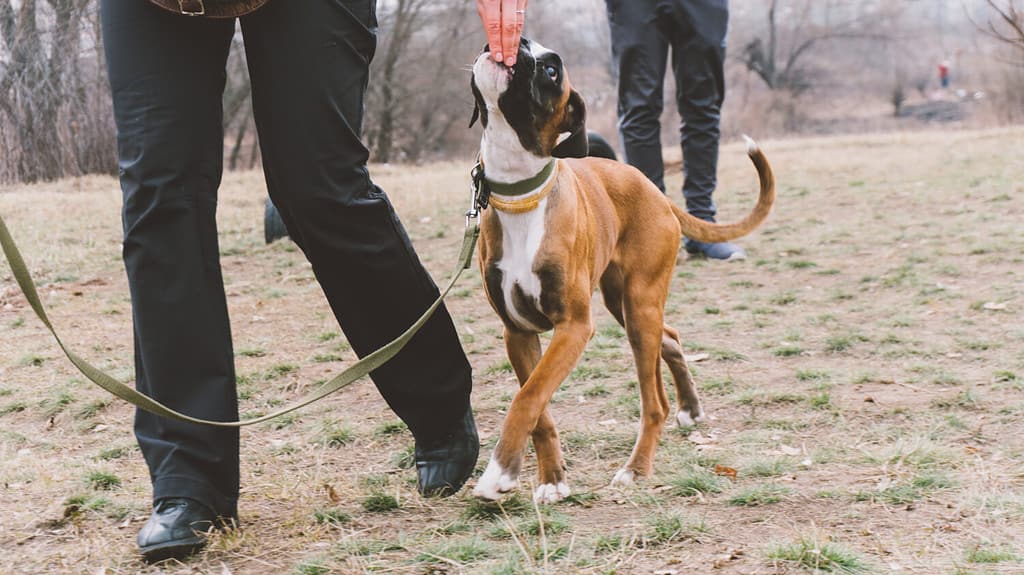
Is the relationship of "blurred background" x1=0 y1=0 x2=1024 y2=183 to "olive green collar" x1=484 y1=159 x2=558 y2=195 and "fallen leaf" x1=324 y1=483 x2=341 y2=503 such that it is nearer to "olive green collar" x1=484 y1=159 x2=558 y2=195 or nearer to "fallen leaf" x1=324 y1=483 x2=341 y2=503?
"olive green collar" x1=484 y1=159 x2=558 y2=195

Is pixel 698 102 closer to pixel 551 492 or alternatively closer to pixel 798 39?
pixel 551 492

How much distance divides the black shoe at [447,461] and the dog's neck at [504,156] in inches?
27.9

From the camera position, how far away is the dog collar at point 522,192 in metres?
2.76

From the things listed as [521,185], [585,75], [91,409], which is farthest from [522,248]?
[585,75]

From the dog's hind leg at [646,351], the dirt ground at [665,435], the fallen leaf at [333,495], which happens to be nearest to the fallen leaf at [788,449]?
the dirt ground at [665,435]

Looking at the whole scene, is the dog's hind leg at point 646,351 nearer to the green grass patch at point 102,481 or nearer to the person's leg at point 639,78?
the green grass patch at point 102,481

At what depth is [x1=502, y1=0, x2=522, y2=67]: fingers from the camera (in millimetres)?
2555

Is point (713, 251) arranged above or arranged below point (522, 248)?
below

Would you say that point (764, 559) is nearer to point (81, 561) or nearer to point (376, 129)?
point (81, 561)

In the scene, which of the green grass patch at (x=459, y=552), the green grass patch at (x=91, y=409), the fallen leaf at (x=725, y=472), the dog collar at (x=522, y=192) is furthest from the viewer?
the green grass patch at (x=91, y=409)

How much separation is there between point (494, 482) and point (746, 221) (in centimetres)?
173

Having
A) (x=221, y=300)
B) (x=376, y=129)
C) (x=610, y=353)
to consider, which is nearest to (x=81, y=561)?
(x=221, y=300)

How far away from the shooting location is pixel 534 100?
8.89 ft

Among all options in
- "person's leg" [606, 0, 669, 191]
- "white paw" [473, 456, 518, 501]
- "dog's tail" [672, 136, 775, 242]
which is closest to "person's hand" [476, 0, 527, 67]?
"white paw" [473, 456, 518, 501]
